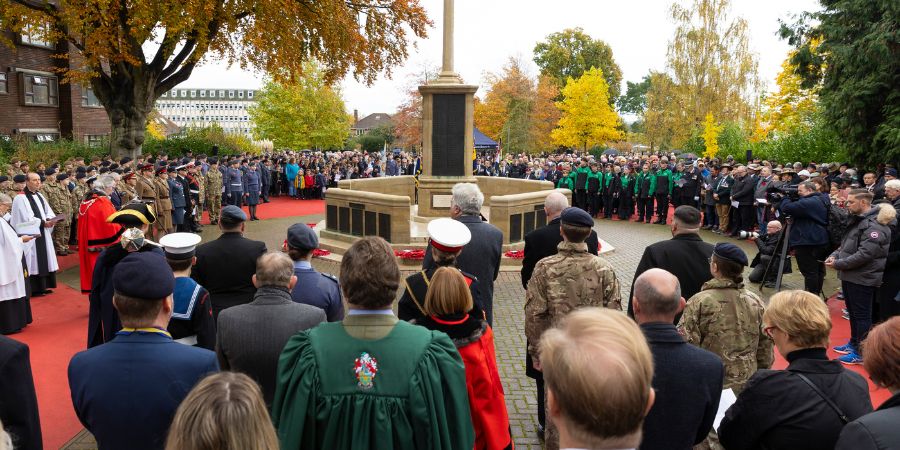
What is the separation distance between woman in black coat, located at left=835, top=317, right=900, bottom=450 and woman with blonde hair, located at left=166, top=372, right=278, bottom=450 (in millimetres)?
2180

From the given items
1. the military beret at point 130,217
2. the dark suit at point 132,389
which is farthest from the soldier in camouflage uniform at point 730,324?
the military beret at point 130,217

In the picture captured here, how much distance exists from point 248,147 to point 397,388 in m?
38.7

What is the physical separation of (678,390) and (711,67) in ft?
148

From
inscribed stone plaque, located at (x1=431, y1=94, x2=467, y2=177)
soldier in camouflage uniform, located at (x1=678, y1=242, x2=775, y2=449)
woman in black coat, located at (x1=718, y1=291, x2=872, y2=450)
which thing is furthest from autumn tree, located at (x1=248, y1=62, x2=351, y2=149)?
woman in black coat, located at (x1=718, y1=291, x2=872, y2=450)

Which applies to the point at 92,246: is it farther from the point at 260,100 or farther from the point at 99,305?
the point at 260,100

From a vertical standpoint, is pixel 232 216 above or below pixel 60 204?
above

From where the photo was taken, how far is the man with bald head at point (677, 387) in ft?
10.3

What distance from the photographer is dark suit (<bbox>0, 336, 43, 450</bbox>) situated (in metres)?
2.75

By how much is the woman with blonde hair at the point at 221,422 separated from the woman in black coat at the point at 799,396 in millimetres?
2317

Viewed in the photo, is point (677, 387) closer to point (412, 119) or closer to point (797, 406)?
point (797, 406)

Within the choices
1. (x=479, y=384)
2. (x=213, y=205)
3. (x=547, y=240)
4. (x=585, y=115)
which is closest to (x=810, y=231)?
(x=547, y=240)

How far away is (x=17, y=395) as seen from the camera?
2785 millimetres

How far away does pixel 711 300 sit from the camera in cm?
415

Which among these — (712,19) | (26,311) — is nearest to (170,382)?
(26,311)
